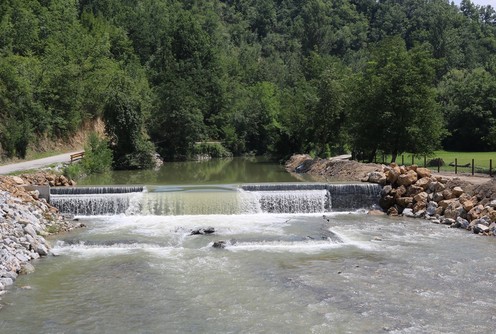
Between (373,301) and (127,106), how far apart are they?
35715 mm

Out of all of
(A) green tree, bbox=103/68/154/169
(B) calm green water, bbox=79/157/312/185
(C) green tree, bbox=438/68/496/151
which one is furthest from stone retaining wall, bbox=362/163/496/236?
(C) green tree, bbox=438/68/496/151

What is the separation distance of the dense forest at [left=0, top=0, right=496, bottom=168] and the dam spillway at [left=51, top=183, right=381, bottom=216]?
9.87m

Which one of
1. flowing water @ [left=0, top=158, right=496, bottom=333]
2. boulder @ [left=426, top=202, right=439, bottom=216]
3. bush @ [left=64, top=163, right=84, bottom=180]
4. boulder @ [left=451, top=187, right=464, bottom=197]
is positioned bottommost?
flowing water @ [left=0, top=158, right=496, bottom=333]

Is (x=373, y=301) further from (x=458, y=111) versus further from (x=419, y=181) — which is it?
(x=458, y=111)

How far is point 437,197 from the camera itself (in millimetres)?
27406

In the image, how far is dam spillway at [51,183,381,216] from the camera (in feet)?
91.0

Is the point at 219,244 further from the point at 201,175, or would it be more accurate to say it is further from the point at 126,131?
→ the point at 126,131

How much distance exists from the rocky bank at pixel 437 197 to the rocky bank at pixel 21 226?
663 inches

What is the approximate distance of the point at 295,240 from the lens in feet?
70.7

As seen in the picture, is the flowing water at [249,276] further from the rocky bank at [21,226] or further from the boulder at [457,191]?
the boulder at [457,191]

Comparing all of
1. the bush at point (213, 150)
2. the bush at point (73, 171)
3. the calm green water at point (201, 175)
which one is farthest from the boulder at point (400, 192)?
the bush at point (213, 150)

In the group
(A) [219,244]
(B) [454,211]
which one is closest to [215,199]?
(A) [219,244]

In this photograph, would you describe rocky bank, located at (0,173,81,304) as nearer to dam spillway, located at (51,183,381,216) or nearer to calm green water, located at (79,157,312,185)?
dam spillway, located at (51,183,381,216)

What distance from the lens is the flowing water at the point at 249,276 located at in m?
13.5
